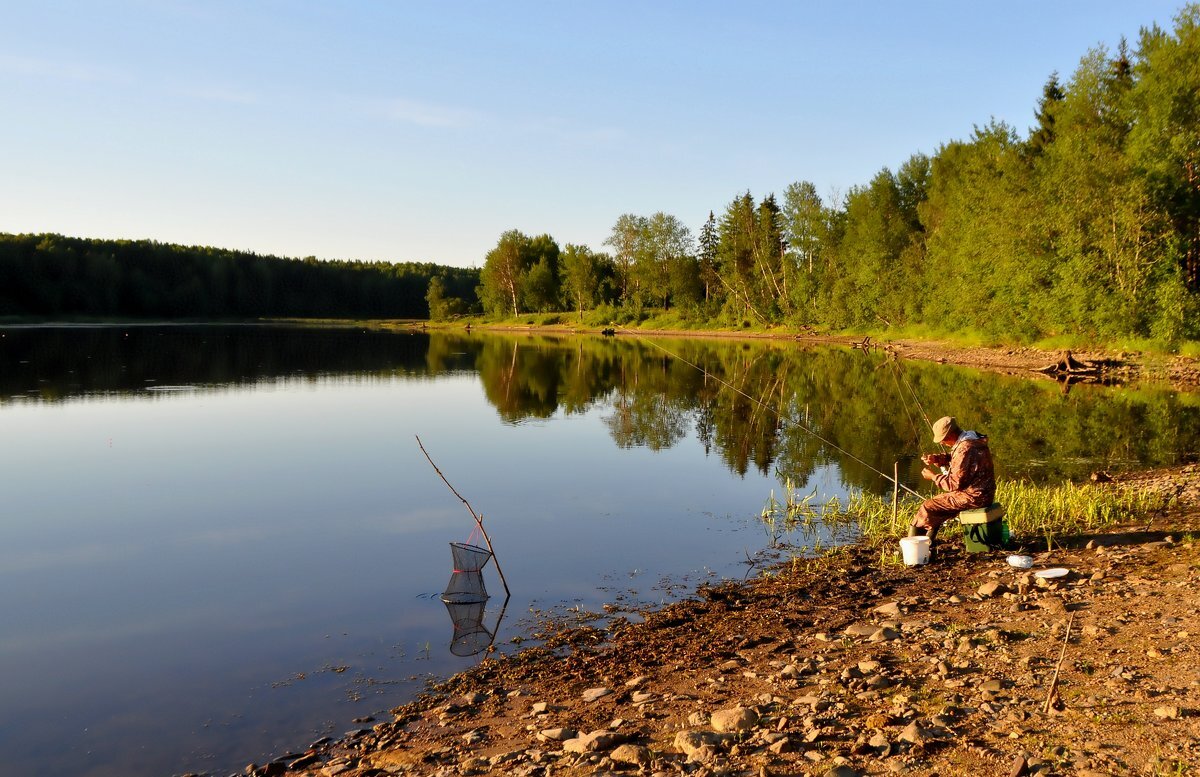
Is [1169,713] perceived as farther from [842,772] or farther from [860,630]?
[860,630]

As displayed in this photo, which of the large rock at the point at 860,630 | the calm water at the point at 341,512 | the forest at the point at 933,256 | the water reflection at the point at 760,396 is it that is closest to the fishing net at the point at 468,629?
the calm water at the point at 341,512

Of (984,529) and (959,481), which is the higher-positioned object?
(959,481)

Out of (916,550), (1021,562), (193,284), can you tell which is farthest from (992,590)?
(193,284)

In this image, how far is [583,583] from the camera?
11125mm

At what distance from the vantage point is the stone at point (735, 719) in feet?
19.1

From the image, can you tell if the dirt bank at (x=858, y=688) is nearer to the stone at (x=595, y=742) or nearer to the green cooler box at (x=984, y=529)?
the stone at (x=595, y=742)

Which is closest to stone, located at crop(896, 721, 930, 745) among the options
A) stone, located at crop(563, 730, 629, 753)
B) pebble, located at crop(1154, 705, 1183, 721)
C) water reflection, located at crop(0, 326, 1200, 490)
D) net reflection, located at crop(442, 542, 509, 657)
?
pebble, located at crop(1154, 705, 1183, 721)

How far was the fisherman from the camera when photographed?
10266 millimetres

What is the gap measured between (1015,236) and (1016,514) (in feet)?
135

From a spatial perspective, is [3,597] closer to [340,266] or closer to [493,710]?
[493,710]

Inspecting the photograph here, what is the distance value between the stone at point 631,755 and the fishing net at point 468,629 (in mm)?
3518

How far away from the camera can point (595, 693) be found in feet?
23.5

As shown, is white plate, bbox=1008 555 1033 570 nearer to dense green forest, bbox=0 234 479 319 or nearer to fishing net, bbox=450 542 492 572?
fishing net, bbox=450 542 492 572

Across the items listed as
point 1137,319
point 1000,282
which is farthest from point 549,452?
point 1000,282
